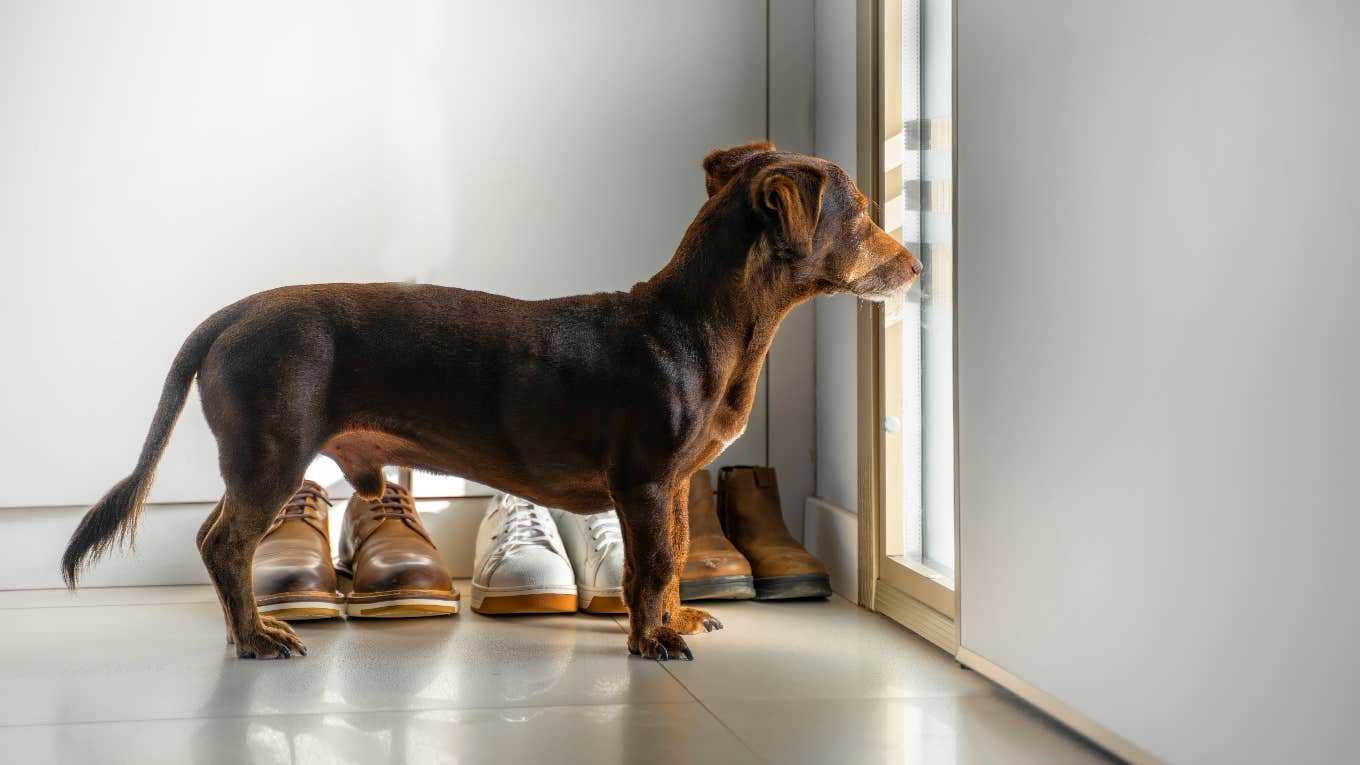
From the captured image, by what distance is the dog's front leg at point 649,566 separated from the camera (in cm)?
188

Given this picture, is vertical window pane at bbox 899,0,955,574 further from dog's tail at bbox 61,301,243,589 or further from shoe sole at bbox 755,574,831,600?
dog's tail at bbox 61,301,243,589

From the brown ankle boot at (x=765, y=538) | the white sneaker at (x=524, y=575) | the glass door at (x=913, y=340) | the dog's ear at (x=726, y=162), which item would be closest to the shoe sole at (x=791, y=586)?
the brown ankle boot at (x=765, y=538)

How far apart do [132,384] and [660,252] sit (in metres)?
1.22

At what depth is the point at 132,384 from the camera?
2.63 meters

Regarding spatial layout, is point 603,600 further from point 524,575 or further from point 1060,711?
point 1060,711

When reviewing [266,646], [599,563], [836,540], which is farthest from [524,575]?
[836,540]

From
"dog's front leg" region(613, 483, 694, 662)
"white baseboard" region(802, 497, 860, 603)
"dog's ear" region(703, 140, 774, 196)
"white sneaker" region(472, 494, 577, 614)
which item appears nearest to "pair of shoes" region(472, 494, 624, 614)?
"white sneaker" region(472, 494, 577, 614)

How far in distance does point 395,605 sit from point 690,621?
1.83 feet

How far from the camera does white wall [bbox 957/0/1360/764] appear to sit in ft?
3.65

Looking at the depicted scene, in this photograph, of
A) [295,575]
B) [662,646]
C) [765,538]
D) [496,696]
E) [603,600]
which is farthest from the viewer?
[765,538]

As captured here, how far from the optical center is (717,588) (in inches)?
95.6

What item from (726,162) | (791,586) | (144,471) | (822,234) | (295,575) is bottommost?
(791,586)

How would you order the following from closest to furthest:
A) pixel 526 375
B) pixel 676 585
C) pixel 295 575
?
pixel 526 375 → pixel 676 585 → pixel 295 575

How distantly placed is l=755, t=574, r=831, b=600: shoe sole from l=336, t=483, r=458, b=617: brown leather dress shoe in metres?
0.62
